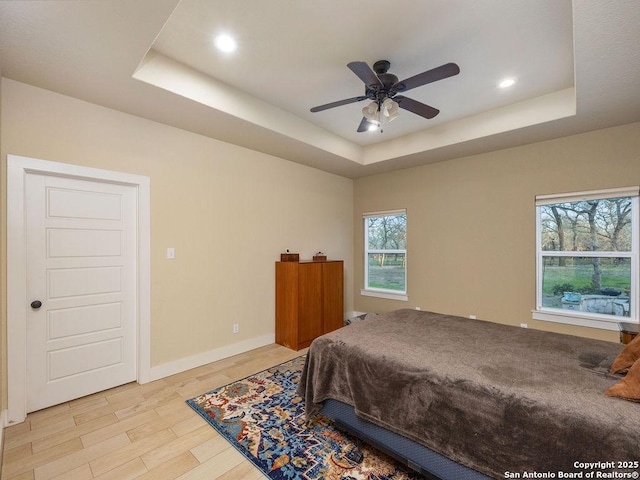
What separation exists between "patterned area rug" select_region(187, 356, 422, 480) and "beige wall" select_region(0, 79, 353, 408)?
1017 millimetres

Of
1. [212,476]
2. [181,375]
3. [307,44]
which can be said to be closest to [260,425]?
[212,476]

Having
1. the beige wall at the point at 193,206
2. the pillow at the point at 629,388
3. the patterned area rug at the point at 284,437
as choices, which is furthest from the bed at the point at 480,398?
the beige wall at the point at 193,206

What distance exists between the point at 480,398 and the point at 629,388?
654 mm

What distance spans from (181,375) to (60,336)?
1.17 m

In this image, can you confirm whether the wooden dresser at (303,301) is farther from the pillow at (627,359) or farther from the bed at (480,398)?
the pillow at (627,359)

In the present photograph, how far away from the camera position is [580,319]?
3328 mm

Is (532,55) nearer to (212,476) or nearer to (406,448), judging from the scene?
(406,448)

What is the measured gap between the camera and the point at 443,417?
1587mm

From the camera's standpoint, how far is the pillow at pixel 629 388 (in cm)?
134

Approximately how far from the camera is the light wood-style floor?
5.96 ft

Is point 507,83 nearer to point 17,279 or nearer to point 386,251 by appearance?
point 386,251

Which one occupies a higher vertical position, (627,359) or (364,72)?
(364,72)

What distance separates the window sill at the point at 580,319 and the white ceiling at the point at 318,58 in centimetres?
211

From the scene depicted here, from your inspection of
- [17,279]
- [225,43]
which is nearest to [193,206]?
[17,279]
